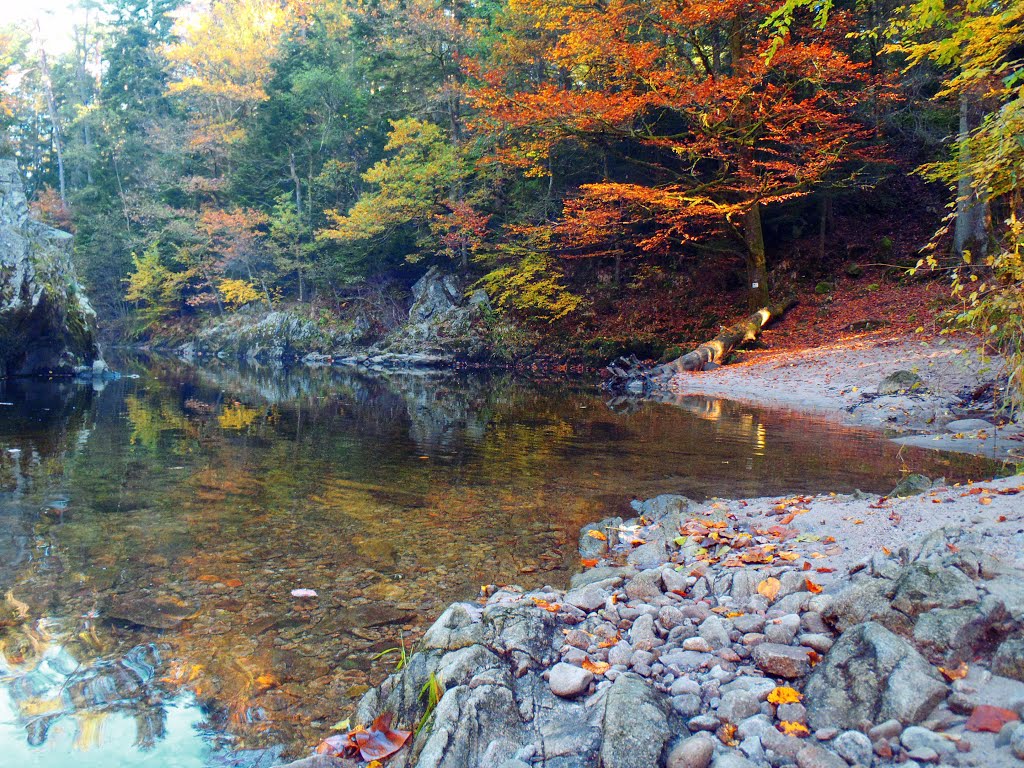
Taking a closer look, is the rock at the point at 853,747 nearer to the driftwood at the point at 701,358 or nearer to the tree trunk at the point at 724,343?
the driftwood at the point at 701,358

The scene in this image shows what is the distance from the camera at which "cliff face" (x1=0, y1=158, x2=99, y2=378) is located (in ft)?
54.1

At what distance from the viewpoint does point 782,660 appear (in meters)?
2.43

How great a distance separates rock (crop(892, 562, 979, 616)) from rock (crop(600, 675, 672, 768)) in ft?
3.26

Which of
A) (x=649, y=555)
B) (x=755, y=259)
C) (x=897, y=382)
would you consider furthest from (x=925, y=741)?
(x=755, y=259)

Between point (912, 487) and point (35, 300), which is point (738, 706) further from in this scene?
point (35, 300)

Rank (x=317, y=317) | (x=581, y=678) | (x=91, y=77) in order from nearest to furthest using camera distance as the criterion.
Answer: (x=581, y=678) < (x=317, y=317) < (x=91, y=77)

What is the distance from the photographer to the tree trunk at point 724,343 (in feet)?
54.3

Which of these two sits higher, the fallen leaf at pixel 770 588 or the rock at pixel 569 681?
the fallen leaf at pixel 770 588

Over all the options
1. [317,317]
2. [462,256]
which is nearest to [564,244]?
[462,256]

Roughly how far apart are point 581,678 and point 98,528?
4453mm

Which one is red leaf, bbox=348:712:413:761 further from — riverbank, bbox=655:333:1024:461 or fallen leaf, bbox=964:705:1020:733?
riverbank, bbox=655:333:1024:461

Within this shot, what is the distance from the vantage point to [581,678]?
8.34ft

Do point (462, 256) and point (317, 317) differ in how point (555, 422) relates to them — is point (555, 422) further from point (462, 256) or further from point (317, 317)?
point (317, 317)

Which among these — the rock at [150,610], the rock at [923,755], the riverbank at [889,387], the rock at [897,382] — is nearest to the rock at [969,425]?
the riverbank at [889,387]
